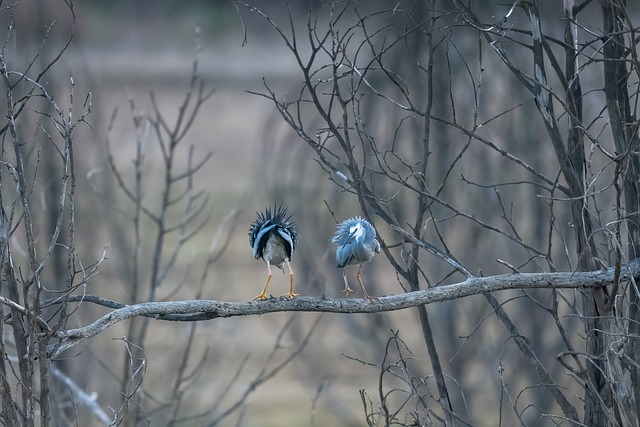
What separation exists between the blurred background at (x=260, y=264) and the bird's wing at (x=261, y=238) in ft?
2.55

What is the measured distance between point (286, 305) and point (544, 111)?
1693mm

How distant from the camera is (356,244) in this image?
3982 millimetres

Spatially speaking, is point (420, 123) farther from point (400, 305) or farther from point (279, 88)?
point (279, 88)

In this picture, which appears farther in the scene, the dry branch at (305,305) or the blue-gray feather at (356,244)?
the blue-gray feather at (356,244)

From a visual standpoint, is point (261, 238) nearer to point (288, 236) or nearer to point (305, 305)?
point (288, 236)

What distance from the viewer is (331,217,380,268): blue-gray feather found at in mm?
3984

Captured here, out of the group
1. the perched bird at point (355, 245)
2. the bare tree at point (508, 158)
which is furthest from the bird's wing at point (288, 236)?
the bare tree at point (508, 158)

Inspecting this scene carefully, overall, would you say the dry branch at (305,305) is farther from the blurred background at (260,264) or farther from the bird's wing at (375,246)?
the blurred background at (260,264)

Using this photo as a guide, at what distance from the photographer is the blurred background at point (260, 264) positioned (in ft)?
23.4

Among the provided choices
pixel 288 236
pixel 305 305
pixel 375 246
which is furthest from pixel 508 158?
pixel 305 305

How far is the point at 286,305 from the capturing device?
3.71 m

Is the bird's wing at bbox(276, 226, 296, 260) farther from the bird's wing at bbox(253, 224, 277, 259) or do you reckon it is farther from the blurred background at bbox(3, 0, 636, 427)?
the blurred background at bbox(3, 0, 636, 427)

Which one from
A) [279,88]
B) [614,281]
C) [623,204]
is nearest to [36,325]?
[614,281]

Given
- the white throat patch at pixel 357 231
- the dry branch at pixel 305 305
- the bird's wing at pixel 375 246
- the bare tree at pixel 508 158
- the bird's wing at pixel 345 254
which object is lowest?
the dry branch at pixel 305 305
